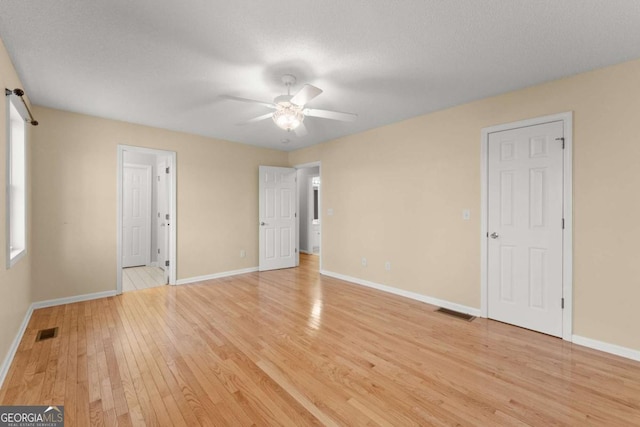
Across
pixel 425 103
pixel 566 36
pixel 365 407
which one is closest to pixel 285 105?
pixel 425 103

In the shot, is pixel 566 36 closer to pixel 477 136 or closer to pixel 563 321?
pixel 477 136

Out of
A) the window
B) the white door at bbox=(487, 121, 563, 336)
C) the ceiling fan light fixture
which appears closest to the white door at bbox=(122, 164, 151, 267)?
the window

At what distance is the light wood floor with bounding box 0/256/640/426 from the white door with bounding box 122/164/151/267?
2.71 meters

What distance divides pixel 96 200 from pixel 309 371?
3706 mm

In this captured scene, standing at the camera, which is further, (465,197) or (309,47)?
(465,197)

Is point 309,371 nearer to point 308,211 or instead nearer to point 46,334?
point 46,334

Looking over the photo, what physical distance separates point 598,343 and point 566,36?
257 centimetres

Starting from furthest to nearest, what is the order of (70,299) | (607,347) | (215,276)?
(215,276)
(70,299)
(607,347)

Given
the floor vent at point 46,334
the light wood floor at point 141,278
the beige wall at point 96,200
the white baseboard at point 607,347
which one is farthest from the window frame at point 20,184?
the white baseboard at point 607,347

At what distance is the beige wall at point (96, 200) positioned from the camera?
11.5 ft

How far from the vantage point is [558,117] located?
2.69 m

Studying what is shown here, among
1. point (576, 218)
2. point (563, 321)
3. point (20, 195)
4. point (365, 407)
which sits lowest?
point (365, 407)

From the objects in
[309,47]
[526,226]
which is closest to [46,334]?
[309,47]

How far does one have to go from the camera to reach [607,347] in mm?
2432
